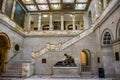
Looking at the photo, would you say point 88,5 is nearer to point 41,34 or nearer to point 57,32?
point 57,32

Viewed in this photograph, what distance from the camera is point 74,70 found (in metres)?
12.6

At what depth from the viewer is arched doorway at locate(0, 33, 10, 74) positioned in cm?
1299

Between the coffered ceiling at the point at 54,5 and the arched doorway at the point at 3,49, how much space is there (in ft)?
23.4

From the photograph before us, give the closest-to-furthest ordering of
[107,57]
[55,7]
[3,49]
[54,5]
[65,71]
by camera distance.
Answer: [107,57] → [65,71] → [3,49] → [54,5] → [55,7]

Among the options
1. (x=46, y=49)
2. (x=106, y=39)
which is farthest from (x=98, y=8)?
(x=46, y=49)

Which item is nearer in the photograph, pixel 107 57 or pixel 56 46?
pixel 107 57

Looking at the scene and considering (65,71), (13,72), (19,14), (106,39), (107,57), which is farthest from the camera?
(19,14)

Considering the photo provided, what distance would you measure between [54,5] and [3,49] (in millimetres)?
10158

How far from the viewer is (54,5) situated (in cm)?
1922

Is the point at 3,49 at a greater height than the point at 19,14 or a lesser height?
lesser

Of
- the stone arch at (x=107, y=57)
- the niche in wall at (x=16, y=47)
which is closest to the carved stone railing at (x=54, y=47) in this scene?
the stone arch at (x=107, y=57)

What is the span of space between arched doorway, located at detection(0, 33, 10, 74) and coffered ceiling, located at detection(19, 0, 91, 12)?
23.4 feet

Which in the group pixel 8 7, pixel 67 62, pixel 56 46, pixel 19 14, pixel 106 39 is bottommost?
pixel 67 62

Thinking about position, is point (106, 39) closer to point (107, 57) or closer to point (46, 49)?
point (107, 57)
